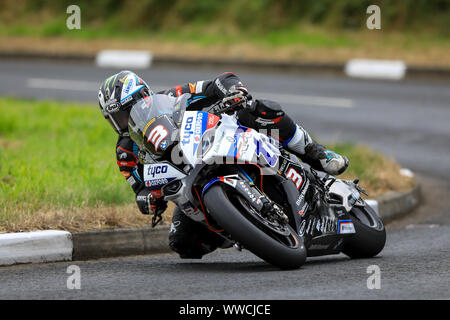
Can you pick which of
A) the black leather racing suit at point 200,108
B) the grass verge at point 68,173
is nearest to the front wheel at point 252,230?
the black leather racing suit at point 200,108

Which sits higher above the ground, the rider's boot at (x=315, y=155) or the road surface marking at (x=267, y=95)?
the rider's boot at (x=315, y=155)

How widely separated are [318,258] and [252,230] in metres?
1.64

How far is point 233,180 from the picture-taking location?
5.52 metres

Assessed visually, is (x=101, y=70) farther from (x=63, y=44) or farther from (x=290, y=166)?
(x=290, y=166)

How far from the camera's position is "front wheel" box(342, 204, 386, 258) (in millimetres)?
6609

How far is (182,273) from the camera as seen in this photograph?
5953 mm

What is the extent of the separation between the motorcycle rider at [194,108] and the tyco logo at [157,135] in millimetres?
341

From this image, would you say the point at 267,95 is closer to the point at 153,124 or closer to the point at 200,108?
the point at 200,108

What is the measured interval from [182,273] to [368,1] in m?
13.3

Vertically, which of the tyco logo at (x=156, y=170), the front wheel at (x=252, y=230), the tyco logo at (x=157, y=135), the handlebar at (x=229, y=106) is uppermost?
the handlebar at (x=229, y=106)

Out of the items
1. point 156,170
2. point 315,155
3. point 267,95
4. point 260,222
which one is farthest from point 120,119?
point 267,95

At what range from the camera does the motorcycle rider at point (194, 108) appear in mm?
6109

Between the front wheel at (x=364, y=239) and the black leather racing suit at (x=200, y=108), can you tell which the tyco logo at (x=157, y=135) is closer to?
the black leather racing suit at (x=200, y=108)

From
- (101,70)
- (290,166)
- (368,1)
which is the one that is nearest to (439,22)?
(368,1)
